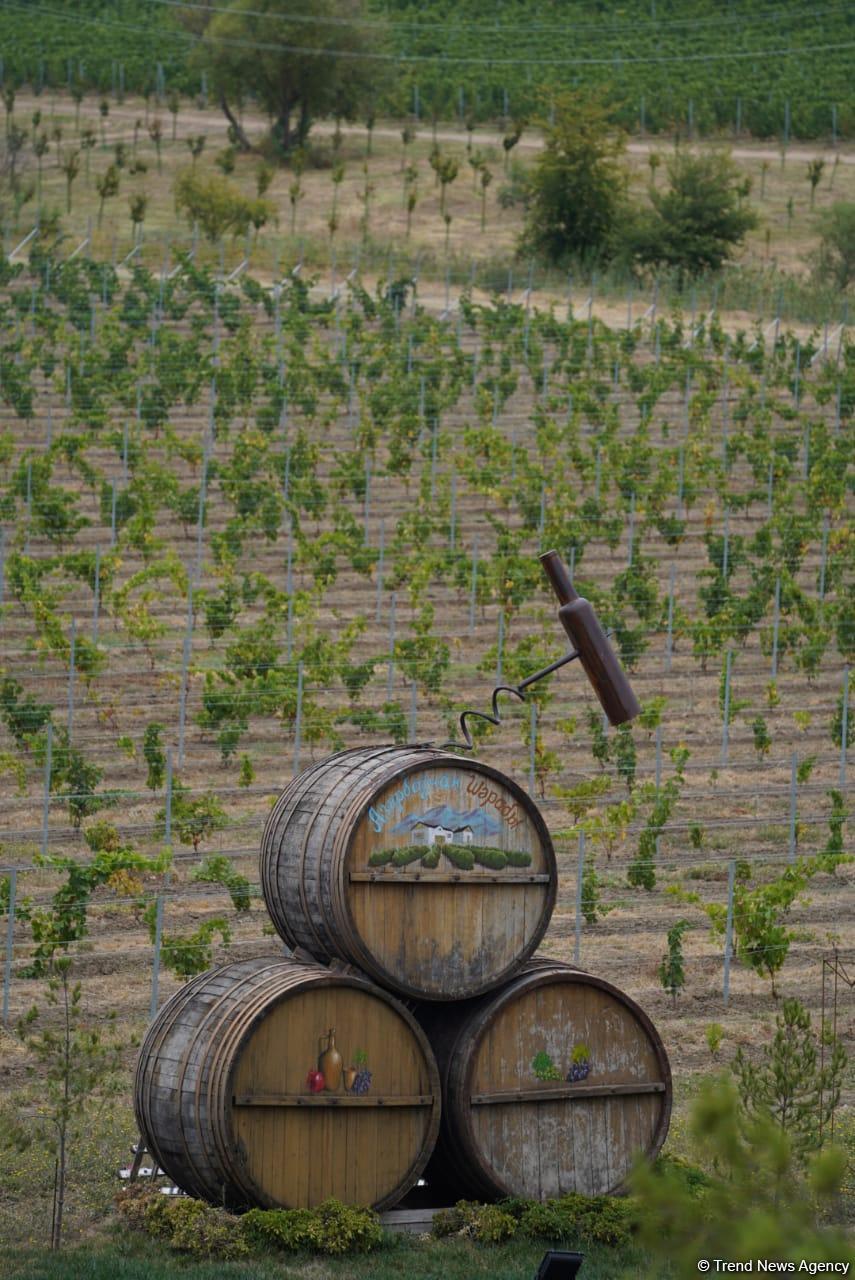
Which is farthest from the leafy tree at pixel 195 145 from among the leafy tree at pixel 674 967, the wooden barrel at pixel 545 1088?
the wooden barrel at pixel 545 1088

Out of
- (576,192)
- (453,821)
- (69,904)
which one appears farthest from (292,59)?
(453,821)

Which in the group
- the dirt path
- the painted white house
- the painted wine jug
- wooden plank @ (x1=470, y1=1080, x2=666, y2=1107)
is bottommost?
wooden plank @ (x1=470, y1=1080, x2=666, y2=1107)

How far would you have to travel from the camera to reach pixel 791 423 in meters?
29.7

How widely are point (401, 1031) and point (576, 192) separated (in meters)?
39.2

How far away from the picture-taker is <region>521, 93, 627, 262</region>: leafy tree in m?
45.3

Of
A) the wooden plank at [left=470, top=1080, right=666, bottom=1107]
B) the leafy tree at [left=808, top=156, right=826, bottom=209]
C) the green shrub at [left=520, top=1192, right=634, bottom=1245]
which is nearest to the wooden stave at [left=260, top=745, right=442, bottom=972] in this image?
the wooden plank at [left=470, top=1080, right=666, bottom=1107]

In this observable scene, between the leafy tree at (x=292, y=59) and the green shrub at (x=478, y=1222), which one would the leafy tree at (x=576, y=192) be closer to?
the leafy tree at (x=292, y=59)

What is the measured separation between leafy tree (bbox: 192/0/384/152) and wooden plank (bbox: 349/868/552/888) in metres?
49.0

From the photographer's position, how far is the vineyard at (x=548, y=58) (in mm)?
64062

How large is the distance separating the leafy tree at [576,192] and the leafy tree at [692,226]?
0.97 m

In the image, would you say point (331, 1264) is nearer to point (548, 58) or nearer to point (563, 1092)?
point (563, 1092)

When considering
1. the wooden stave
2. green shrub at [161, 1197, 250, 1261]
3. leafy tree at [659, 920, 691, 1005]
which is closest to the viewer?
green shrub at [161, 1197, 250, 1261]

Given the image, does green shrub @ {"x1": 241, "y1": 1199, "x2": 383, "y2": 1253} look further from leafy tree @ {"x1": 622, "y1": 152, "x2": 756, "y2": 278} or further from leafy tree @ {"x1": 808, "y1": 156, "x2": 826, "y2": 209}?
leafy tree @ {"x1": 808, "y1": 156, "x2": 826, "y2": 209}

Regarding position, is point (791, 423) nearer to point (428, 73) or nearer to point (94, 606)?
point (94, 606)
